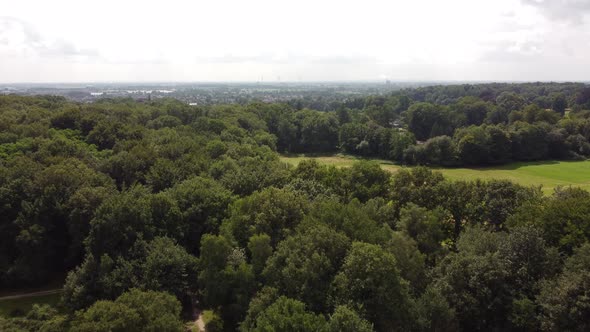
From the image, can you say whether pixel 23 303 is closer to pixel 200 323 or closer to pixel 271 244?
pixel 200 323

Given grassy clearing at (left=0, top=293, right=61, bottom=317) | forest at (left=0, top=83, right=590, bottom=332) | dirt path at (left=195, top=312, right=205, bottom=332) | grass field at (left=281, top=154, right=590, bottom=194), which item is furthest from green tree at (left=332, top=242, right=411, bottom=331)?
grass field at (left=281, top=154, right=590, bottom=194)

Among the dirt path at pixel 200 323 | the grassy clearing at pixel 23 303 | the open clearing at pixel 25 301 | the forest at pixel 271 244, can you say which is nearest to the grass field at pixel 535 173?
the forest at pixel 271 244

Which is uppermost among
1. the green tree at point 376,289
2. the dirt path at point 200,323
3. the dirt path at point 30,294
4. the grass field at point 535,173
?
the green tree at point 376,289

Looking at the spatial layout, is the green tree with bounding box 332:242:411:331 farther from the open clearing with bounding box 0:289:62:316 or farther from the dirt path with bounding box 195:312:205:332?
the open clearing with bounding box 0:289:62:316

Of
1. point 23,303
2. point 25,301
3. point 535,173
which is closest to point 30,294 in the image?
point 25,301

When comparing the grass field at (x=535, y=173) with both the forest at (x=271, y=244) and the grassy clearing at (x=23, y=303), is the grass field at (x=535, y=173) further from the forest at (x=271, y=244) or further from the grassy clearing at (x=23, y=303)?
the grassy clearing at (x=23, y=303)

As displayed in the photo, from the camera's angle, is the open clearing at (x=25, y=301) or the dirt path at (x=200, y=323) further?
the open clearing at (x=25, y=301)
